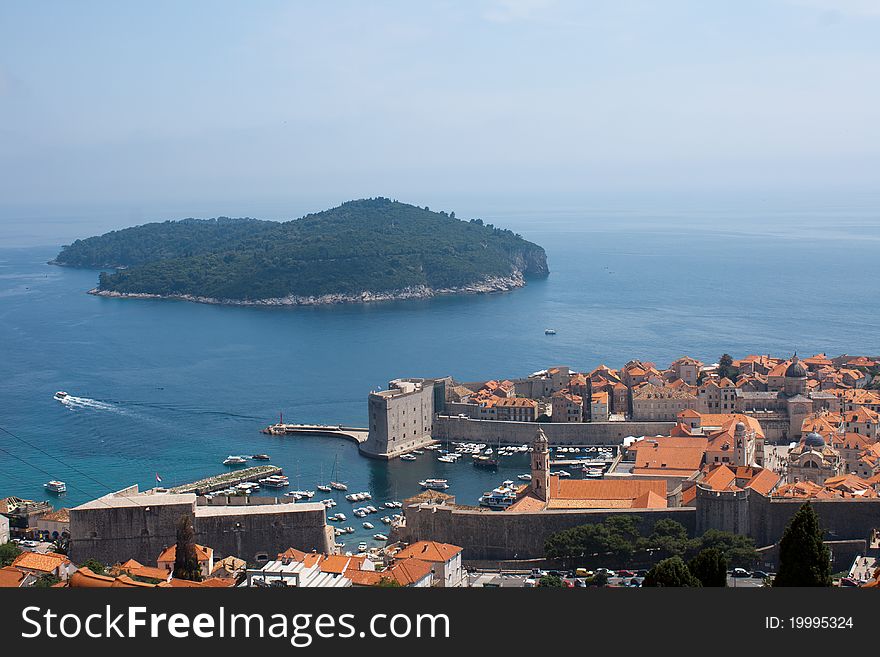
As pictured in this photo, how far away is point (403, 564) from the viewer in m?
17.5

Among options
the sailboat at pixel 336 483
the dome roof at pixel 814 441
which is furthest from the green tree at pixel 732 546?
the sailboat at pixel 336 483

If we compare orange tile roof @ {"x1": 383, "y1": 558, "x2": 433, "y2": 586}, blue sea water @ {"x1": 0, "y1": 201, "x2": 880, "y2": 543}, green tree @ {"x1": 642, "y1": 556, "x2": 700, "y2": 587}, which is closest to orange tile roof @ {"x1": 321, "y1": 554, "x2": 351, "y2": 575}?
orange tile roof @ {"x1": 383, "y1": 558, "x2": 433, "y2": 586}

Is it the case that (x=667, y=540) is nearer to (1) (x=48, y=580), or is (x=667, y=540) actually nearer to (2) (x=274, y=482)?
(1) (x=48, y=580)

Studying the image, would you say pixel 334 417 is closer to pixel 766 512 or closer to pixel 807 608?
pixel 766 512

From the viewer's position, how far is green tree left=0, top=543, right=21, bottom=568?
1914cm

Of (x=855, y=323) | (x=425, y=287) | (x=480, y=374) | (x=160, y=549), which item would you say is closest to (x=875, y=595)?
(x=160, y=549)

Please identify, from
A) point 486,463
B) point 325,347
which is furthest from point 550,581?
point 325,347

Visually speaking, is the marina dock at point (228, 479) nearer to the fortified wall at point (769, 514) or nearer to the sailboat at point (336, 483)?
the sailboat at point (336, 483)

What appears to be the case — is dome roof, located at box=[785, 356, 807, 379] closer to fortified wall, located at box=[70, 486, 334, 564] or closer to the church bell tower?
the church bell tower

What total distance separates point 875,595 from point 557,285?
68906mm

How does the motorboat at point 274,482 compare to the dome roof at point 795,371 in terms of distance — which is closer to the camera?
the motorboat at point 274,482

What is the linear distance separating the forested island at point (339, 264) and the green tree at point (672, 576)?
194 ft

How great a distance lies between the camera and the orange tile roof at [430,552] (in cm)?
1809

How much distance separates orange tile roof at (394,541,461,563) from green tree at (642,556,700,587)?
4846 mm
